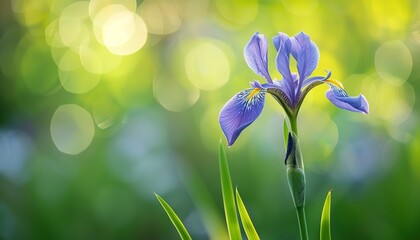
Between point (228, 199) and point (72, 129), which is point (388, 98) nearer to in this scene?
point (72, 129)

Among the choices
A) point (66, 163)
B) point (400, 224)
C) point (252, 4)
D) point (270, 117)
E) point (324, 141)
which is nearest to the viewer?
point (400, 224)

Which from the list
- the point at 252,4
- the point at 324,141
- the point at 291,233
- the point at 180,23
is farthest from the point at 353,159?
the point at 180,23

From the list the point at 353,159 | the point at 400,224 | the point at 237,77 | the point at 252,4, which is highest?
the point at 252,4

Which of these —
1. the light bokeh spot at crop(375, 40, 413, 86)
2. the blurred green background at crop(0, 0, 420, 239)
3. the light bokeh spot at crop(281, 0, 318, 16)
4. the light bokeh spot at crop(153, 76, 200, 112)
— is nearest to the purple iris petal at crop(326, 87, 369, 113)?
the blurred green background at crop(0, 0, 420, 239)

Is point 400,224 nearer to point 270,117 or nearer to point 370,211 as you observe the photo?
point 370,211

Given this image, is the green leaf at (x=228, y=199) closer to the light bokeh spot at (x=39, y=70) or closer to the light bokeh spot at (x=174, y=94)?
the light bokeh spot at (x=174, y=94)

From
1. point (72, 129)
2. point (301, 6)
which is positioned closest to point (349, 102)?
point (72, 129)
